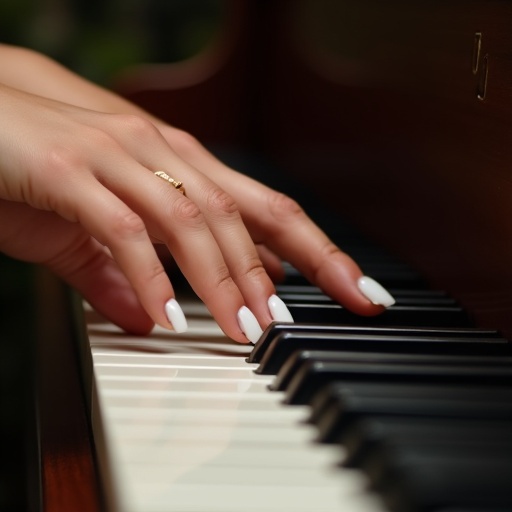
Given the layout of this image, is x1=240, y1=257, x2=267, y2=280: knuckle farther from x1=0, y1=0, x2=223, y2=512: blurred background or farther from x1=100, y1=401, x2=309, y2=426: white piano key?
x1=0, y1=0, x2=223, y2=512: blurred background

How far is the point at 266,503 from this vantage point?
19.3 inches

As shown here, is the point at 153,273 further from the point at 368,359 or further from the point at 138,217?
the point at 368,359

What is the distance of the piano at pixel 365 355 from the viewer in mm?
529

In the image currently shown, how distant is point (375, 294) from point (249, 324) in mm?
148

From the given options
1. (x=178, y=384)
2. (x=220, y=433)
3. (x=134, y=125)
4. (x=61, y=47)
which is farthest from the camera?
(x=61, y=47)

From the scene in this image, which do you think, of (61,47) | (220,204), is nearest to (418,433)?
(220,204)

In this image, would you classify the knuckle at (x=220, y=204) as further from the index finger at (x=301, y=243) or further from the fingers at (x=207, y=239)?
the index finger at (x=301, y=243)

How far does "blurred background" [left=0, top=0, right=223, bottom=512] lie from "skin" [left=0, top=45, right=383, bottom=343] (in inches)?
42.4

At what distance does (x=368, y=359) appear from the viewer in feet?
2.39

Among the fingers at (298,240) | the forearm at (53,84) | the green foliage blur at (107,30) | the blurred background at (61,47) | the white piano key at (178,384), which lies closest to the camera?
the white piano key at (178,384)

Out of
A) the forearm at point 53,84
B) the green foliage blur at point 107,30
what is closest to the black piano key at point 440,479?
the forearm at point 53,84

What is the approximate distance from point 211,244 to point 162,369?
0.51ft

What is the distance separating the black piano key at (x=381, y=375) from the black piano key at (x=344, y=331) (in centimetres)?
9

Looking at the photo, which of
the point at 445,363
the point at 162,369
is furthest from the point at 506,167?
the point at 162,369
